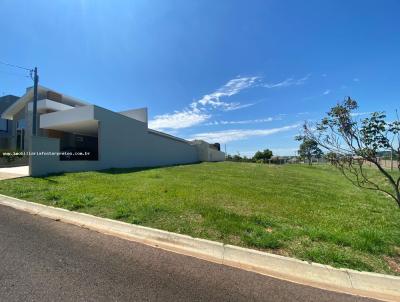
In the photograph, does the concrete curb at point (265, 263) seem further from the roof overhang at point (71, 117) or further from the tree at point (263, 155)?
the tree at point (263, 155)

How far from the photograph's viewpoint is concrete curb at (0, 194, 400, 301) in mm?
3170

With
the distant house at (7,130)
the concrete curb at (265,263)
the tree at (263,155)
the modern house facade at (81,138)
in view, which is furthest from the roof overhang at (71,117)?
the tree at (263,155)

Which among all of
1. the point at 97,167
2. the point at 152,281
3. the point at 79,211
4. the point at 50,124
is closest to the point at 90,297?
the point at 152,281

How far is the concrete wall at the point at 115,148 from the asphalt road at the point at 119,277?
32.1ft

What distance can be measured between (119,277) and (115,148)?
17.1m

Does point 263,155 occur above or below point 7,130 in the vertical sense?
below

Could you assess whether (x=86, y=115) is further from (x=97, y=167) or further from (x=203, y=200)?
(x=203, y=200)

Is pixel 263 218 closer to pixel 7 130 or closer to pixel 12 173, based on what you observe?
pixel 12 173

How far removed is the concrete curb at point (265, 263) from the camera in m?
3.17

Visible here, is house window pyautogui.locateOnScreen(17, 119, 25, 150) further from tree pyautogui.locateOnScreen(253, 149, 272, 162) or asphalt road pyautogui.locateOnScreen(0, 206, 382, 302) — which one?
tree pyautogui.locateOnScreen(253, 149, 272, 162)

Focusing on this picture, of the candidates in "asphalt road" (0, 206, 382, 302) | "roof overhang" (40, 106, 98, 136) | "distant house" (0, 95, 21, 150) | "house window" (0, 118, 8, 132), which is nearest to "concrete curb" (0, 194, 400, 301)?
"asphalt road" (0, 206, 382, 302)

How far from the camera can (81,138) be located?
2636 centimetres

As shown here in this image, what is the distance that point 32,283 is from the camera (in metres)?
2.95

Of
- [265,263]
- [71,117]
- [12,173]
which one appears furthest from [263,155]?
[265,263]
